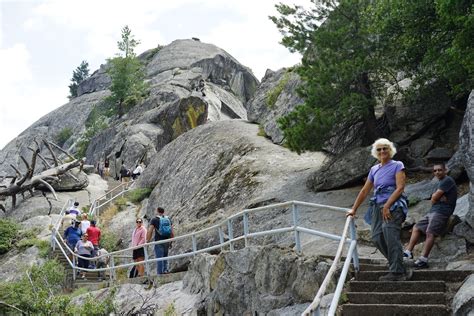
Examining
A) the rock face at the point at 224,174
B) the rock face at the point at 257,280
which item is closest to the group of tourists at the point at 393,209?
the rock face at the point at 257,280

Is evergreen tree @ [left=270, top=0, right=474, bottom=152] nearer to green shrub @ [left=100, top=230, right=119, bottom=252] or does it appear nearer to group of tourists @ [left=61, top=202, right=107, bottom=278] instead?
group of tourists @ [left=61, top=202, right=107, bottom=278]

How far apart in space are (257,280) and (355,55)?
885 cm

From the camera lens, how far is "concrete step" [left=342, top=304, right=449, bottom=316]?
6.72 metres

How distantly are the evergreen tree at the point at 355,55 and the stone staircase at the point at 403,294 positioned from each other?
6879 mm

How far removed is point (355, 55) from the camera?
16469 mm

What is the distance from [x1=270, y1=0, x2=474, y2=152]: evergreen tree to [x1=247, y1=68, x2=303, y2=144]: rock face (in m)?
5.45

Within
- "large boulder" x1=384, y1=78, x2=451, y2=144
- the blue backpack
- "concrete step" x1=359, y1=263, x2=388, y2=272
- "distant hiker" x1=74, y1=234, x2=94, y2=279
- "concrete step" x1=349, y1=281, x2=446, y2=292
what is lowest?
"distant hiker" x1=74, y1=234, x2=94, y2=279

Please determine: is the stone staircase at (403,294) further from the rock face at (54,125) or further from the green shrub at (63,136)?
the green shrub at (63,136)

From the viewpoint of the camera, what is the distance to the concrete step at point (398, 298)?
704 cm

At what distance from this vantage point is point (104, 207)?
28.8 meters

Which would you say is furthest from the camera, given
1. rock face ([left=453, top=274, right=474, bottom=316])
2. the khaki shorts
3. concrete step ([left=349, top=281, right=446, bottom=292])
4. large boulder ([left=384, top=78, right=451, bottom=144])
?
large boulder ([left=384, top=78, right=451, bottom=144])

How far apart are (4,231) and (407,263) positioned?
1848cm

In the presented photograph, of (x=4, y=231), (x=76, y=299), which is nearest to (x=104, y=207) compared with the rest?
(x=4, y=231)

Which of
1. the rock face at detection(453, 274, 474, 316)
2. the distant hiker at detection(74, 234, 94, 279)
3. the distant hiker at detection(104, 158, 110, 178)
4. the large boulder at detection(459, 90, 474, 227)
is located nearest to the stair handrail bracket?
the rock face at detection(453, 274, 474, 316)
